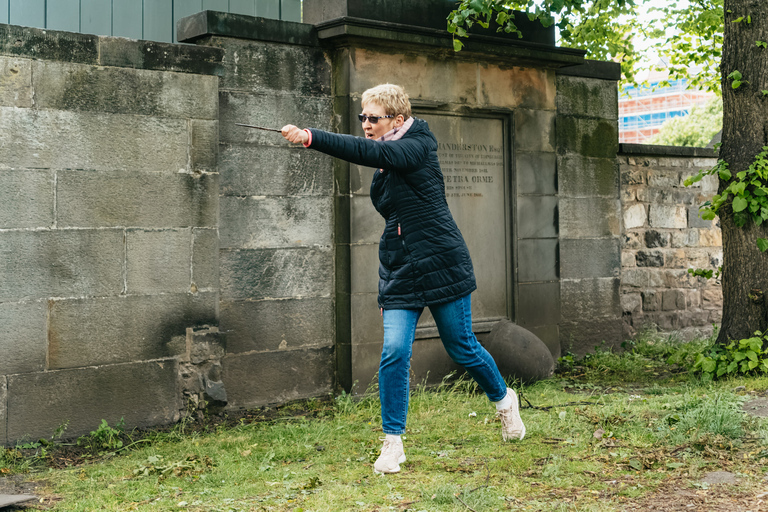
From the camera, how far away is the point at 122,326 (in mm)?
4742

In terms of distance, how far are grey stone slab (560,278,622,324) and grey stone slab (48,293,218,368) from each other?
3371mm

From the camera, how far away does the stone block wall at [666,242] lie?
799 centimetres

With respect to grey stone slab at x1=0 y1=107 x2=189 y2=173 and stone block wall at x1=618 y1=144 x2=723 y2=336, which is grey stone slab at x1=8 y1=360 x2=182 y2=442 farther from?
stone block wall at x1=618 y1=144 x2=723 y2=336

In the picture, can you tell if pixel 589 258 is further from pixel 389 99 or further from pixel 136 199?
pixel 136 199

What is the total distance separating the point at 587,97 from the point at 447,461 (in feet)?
14.4

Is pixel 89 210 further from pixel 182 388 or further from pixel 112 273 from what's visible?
pixel 182 388

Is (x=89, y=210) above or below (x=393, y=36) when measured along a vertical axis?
below

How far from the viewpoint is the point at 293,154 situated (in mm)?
5629

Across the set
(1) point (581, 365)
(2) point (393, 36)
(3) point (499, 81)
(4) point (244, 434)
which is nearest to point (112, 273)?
(4) point (244, 434)

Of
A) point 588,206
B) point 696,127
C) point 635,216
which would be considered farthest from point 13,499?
point 696,127

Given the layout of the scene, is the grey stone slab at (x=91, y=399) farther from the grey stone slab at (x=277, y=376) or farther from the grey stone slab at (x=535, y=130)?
the grey stone slab at (x=535, y=130)

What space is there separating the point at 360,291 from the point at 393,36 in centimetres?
181

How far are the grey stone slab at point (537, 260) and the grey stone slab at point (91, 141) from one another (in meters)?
2.88

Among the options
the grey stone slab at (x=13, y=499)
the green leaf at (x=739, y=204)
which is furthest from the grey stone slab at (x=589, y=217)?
the grey stone slab at (x=13, y=499)
